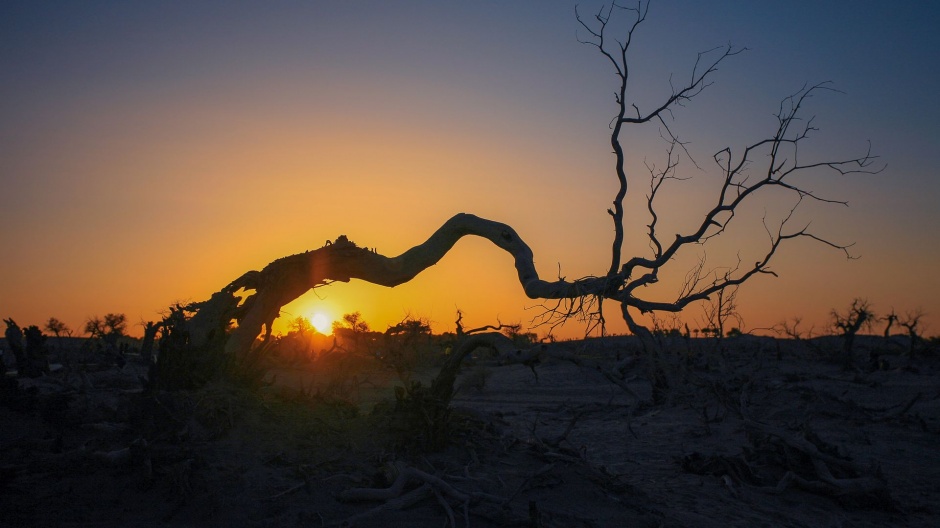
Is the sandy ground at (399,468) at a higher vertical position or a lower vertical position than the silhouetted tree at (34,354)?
lower

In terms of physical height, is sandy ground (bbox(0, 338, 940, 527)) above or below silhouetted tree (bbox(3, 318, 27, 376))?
below

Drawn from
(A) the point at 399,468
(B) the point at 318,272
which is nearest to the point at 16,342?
(B) the point at 318,272

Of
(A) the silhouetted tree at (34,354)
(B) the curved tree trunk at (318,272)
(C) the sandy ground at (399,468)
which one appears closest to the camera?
(C) the sandy ground at (399,468)

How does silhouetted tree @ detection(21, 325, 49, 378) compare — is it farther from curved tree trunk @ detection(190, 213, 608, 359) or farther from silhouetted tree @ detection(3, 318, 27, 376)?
curved tree trunk @ detection(190, 213, 608, 359)

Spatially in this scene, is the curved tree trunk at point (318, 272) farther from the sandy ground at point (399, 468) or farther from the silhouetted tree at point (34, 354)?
the silhouetted tree at point (34, 354)

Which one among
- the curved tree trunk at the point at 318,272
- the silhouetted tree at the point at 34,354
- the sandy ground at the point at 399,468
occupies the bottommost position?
the sandy ground at the point at 399,468

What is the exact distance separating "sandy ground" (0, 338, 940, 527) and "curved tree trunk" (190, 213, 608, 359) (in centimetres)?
100

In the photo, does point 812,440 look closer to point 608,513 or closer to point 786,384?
point 608,513

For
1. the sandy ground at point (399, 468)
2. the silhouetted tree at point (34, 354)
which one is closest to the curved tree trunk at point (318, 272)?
the sandy ground at point (399, 468)

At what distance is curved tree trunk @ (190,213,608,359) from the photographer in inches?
302

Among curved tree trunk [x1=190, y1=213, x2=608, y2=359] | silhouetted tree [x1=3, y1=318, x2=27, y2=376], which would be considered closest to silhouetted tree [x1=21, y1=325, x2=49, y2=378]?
silhouetted tree [x1=3, y1=318, x2=27, y2=376]

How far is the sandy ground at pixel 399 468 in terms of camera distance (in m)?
5.09

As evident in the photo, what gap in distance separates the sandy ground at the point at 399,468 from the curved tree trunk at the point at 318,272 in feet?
3.29

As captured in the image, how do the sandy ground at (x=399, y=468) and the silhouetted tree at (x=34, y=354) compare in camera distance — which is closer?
the sandy ground at (x=399, y=468)
